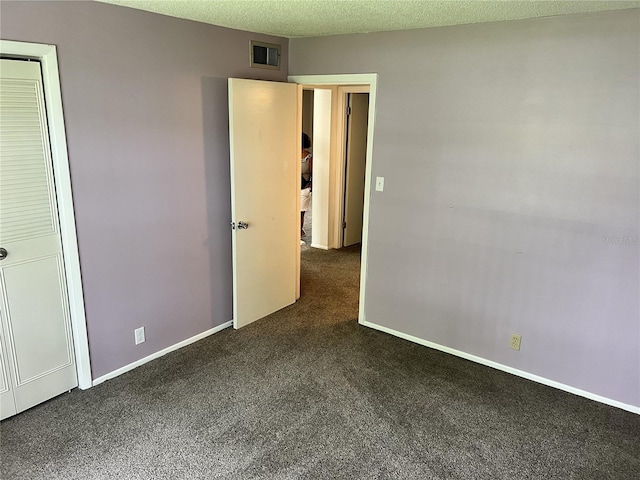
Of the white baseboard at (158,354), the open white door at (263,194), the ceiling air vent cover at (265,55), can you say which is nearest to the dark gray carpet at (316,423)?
the white baseboard at (158,354)

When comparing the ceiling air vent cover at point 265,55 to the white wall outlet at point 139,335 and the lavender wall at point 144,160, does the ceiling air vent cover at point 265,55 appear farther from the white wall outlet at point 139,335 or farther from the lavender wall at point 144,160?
the white wall outlet at point 139,335

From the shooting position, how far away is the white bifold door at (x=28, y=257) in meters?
2.30

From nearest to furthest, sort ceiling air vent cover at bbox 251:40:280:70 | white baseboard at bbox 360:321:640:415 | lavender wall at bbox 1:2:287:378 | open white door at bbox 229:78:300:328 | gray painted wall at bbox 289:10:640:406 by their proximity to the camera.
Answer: lavender wall at bbox 1:2:287:378
gray painted wall at bbox 289:10:640:406
white baseboard at bbox 360:321:640:415
open white door at bbox 229:78:300:328
ceiling air vent cover at bbox 251:40:280:70

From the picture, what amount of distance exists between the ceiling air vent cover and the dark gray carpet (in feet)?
7.21

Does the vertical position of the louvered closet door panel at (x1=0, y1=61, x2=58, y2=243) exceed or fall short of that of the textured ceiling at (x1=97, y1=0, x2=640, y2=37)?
it falls short

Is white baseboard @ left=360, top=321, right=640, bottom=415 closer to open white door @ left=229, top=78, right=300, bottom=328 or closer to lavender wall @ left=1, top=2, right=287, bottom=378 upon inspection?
open white door @ left=229, top=78, right=300, bottom=328

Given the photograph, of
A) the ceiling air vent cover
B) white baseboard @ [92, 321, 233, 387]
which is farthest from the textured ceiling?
white baseboard @ [92, 321, 233, 387]

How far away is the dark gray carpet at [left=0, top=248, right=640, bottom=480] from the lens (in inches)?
89.2

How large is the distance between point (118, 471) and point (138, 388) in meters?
0.71

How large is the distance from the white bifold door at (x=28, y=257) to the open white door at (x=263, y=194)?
1231 millimetres

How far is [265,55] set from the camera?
3578 mm

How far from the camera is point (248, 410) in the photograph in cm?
269

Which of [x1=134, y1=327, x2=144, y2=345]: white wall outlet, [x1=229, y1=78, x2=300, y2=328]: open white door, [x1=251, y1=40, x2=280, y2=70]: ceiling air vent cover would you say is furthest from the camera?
[x1=251, y1=40, x2=280, y2=70]: ceiling air vent cover

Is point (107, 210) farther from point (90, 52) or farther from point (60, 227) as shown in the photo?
point (90, 52)
